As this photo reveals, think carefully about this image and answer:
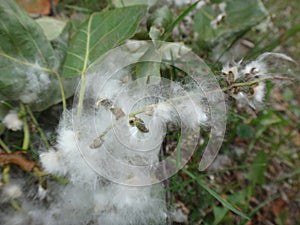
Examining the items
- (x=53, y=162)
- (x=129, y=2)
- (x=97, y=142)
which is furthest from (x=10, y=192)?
(x=129, y=2)

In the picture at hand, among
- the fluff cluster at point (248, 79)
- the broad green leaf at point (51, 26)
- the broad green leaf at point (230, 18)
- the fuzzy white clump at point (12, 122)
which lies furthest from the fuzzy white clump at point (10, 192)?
the broad green leaf at point (230, 18)

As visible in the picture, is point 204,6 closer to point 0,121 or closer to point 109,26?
point 109,26

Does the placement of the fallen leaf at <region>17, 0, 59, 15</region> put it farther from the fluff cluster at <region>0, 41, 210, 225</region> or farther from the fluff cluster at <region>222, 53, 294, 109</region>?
the fluff cluster at <region>222, 53, 294, 109</region>

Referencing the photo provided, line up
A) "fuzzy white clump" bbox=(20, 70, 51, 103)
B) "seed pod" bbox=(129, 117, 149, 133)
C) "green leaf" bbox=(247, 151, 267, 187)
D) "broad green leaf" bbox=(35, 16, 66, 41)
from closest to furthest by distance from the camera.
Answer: "seed pod" bbox=(129, 117, 149, 133), "fuzzy white clump" bbox=(20, 70, 51, 103), "broad green leaf" bbox=(35, 16, 66, 41), "green leaf" bbox=(247, 151, 267, 187)

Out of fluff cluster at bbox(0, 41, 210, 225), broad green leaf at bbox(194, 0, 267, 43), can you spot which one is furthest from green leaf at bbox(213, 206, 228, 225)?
broad green leaf at bbox(194, 0, 267, 43)

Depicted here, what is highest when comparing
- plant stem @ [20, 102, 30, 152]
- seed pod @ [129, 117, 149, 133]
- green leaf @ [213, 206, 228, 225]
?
seed pod @ [129, 117, 149, 133]

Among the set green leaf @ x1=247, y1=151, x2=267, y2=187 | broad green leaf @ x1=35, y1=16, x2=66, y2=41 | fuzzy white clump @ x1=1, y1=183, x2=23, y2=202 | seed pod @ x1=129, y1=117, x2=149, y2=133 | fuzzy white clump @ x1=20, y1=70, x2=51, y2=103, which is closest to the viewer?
seed pod @ x1=129, y1=117, x2=149, y2=133

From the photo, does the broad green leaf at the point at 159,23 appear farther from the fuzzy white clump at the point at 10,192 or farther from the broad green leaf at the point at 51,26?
the fuzzy white clump at the point at 10,192

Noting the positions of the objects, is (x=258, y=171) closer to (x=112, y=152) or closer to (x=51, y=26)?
(x=112, y=152)
